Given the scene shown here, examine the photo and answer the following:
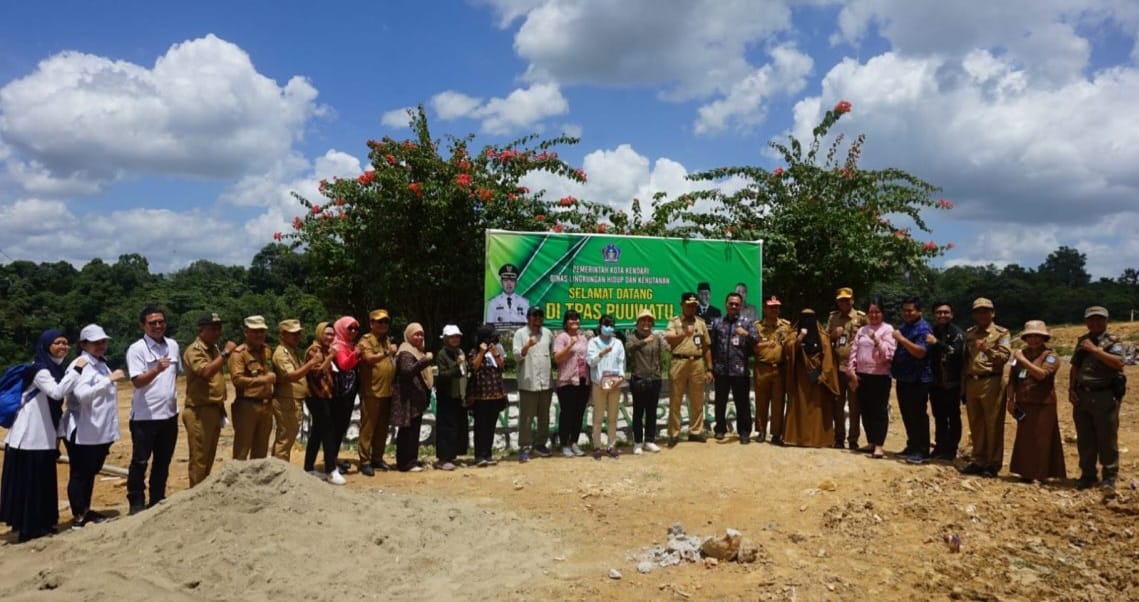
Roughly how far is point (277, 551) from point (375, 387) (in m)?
2.42

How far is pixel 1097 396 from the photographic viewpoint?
6.13 metres

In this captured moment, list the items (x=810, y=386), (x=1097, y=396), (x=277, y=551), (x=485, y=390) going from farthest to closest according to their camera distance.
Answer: (x=810, y=386) < (x=485, y=390) < (x=1097, y=396) < (x=277, y=551)

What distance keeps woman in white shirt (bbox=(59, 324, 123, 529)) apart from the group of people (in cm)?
1

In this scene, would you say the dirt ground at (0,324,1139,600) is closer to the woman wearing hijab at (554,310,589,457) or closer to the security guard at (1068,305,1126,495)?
the security guard at (1068,305,1126,495)

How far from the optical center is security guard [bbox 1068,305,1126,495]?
604 cm

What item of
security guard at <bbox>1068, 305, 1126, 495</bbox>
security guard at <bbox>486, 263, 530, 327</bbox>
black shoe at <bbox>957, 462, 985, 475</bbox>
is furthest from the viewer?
security guard at <bbox>486, 263, 530, 327</bbox>

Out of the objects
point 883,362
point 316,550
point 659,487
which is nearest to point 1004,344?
point 883,362

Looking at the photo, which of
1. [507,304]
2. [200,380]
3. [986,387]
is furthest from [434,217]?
[986,387]

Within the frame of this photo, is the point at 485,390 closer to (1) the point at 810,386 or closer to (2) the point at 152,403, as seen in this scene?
(2) the point at 152,403

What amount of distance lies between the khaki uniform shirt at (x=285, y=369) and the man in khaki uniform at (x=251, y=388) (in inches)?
3.8

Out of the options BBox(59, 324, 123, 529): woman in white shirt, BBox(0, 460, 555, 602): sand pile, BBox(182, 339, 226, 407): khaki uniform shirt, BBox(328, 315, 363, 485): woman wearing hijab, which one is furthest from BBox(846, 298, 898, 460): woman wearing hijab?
BBox(59, 324, 123, 529): woman in white shirt

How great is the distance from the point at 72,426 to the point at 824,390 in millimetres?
6783

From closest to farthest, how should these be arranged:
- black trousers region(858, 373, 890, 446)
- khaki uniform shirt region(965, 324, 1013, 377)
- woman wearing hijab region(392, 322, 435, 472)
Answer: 1. khaki uniform shirt region(965, 324, 1013, 377)
2. woman wearing hijab region(392, 322, 435, 472)
3. black trousers region(858, 373, 890, 446)

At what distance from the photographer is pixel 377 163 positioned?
10.6m
